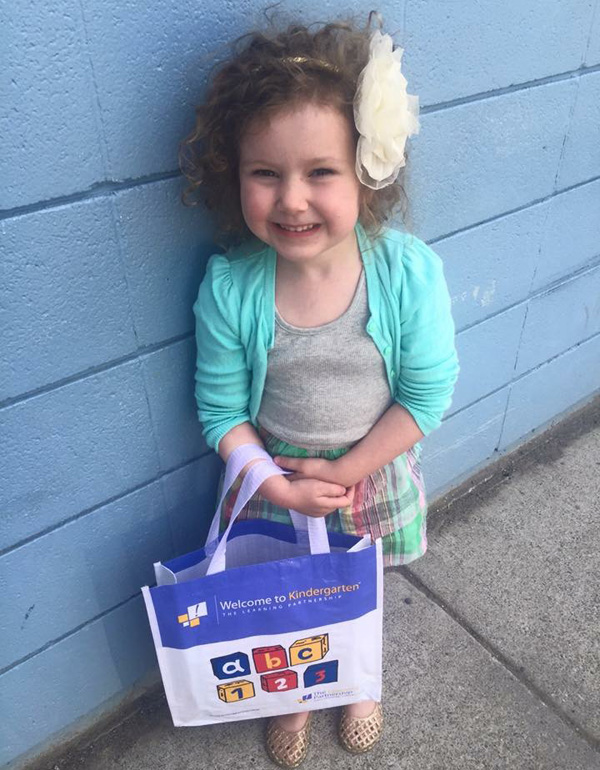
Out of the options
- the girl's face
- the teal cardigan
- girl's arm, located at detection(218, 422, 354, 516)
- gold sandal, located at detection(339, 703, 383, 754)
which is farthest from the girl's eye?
gold sandal, located at detection(339, 703, 383, 754)

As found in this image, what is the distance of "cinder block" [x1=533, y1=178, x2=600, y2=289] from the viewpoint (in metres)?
2.19

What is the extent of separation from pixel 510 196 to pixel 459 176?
0.26 metres

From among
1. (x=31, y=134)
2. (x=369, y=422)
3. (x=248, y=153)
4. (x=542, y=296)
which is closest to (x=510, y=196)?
(x=542, y=296)

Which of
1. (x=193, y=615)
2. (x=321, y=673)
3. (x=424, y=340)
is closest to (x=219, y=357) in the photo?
(x=424, y=340)

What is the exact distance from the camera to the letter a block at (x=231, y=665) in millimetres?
1493

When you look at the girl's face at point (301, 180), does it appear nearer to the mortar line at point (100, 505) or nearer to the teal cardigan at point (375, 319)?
the teal cardigan at point (375, 319)

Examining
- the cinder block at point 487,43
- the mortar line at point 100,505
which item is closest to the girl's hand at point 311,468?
the mortar line at point 100,505

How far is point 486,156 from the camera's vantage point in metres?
1.83

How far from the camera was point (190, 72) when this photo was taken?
1217mm

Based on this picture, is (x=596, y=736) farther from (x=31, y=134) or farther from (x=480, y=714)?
(x=31, y=134)

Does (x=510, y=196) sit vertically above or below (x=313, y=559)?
above

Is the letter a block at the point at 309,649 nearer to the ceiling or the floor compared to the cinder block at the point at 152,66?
nearer to the floor

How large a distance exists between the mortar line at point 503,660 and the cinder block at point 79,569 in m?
0.89

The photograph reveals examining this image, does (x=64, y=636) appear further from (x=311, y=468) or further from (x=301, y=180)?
(x=301, y=180)
